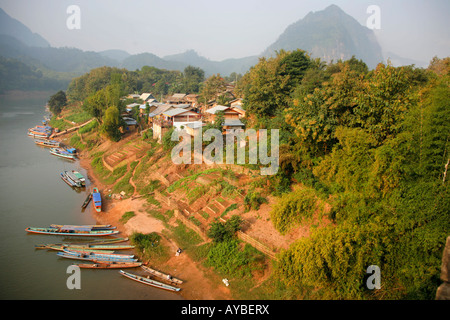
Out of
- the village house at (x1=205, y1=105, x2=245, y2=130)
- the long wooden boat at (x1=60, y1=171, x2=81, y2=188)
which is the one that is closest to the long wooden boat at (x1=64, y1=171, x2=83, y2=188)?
the long wooden boat at (x1=60, y1=171, x2=81, y2=188)

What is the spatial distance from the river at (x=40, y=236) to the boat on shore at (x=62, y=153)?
644 millimetres

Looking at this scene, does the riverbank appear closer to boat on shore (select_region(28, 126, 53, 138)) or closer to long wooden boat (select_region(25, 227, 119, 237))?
long wooden boat (select_region(25, 227, 119, 237))

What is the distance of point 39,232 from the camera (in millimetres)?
16750

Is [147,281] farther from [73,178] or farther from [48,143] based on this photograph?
[48,143]

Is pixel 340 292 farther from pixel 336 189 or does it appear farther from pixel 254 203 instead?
pixel 254 203

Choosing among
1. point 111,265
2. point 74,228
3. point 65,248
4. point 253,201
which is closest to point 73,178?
point 74,228

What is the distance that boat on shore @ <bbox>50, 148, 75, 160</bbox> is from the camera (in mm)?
32375

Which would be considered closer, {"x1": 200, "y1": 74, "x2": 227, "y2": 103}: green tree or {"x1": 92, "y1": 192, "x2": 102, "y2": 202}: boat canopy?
{"x1": 92, "y1": 192, "x2": 102, "y2": 202}: boat canopy

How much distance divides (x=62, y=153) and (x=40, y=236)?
19.3 meters

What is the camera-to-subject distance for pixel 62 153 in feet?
108

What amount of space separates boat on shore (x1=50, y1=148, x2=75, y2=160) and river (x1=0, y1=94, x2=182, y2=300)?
0.64 m

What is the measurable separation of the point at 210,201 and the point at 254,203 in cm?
311

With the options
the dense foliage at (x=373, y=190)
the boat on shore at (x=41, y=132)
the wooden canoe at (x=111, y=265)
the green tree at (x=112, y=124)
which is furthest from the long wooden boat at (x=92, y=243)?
the boat on shore at (x=41, y=132)

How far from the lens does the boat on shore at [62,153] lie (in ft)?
106
